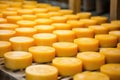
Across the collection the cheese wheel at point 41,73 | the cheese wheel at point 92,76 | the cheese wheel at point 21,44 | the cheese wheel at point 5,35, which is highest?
the cheese wheel at point 5,35

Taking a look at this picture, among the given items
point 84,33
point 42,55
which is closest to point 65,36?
point 84,33

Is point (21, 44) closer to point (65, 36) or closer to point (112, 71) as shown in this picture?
point (65, 36)

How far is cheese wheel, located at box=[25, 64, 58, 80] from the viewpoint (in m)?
1.56

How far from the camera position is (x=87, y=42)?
7.28 ft

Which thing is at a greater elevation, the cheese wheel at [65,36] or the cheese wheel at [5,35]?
the cheese wheel at [5,35]

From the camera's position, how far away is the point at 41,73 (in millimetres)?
1582

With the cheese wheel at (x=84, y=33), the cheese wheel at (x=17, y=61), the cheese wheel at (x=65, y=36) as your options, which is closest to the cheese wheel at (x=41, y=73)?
the cheese wheel at (x=17, y=61)

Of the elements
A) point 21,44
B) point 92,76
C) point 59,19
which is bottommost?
point 92,76

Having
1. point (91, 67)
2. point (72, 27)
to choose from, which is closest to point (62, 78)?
point (91, 67)

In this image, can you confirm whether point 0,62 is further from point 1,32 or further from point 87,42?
point 87,42

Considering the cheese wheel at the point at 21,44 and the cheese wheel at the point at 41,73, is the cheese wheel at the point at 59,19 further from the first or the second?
the cheese wheel at the point at 41,73

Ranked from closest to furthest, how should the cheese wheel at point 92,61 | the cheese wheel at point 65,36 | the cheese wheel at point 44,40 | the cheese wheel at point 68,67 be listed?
the cheese wheel at point 68,67 → the cheese wheel at point 92,61 → the cheese wheel at point 44,40 → the cheese wheel at point 65,36

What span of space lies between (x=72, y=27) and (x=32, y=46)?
0.76m

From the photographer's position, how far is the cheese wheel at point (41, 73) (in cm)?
156
